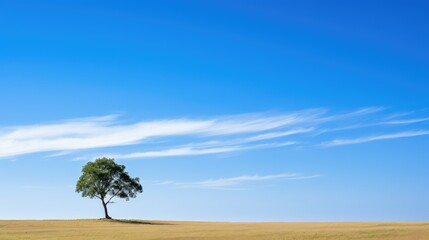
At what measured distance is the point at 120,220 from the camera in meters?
93.9

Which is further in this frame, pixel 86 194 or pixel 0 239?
pixel 86 194

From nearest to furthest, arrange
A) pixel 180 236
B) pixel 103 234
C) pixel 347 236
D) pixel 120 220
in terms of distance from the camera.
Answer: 1. pixel 347 236
2. pixel 180 236
3. pixel 103 234
4. pixel 120 220

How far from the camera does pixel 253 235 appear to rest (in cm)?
5122

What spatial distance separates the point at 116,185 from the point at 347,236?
58606 mm

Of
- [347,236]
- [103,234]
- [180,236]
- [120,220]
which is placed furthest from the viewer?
[120,220]

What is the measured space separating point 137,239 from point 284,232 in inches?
549

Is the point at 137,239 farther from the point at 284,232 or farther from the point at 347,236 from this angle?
the point at 347,236

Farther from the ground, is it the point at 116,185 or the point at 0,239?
the point at 116,185

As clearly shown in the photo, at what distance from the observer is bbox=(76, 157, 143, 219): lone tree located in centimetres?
9844

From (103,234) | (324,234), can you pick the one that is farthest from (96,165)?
(324,234)

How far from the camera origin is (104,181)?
99062mm

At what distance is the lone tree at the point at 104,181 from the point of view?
98.4 m

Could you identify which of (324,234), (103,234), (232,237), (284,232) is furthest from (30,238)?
(324,234)

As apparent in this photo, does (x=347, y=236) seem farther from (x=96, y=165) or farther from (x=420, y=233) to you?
(x=96, y=165)
